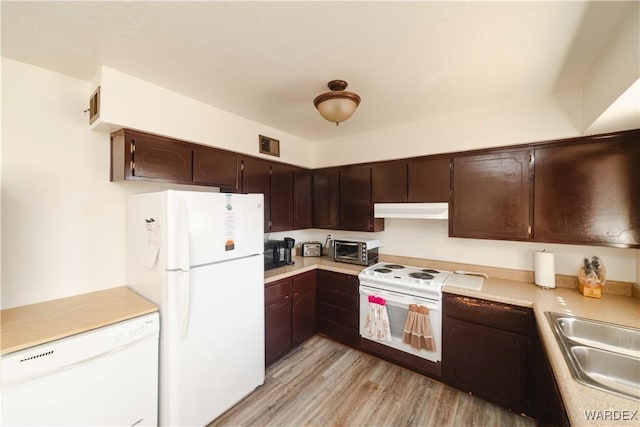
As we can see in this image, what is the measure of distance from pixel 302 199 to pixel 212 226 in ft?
5.29

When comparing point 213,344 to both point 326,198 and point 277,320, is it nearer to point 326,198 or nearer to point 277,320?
point 277,320

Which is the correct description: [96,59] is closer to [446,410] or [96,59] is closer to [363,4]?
[363,4]

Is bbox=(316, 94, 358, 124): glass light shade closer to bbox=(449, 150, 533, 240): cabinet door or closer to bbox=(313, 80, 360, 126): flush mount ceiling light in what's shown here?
bbox=(313, 80, 360, 126): flush mount ceiling light

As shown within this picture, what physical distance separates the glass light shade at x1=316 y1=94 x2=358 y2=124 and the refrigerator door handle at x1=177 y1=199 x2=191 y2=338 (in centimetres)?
114

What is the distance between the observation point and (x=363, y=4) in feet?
3.87

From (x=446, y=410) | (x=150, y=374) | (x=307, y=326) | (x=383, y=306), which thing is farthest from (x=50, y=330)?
(x=446, y=410)

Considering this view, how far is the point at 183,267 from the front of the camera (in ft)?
5.40

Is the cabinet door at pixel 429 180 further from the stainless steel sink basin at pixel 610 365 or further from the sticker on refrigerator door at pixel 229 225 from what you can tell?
the sticker on refrigerator door at pixel 229 225

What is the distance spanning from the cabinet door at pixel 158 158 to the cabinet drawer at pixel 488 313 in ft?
8.09

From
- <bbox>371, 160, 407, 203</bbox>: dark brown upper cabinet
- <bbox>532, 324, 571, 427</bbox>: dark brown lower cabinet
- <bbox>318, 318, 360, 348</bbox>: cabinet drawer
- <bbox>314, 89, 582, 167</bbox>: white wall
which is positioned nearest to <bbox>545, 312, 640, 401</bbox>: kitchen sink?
<bbox>532, 324, 571, 427</bbox>: dark brown lower cabinet

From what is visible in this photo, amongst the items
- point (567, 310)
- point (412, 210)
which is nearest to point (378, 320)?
point (412, 210)

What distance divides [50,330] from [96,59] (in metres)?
1.63

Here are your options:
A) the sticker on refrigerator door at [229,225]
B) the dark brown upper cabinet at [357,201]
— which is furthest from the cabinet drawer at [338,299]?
the sticker on refrigerator door at [229,225]

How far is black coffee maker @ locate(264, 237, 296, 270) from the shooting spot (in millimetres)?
2855
